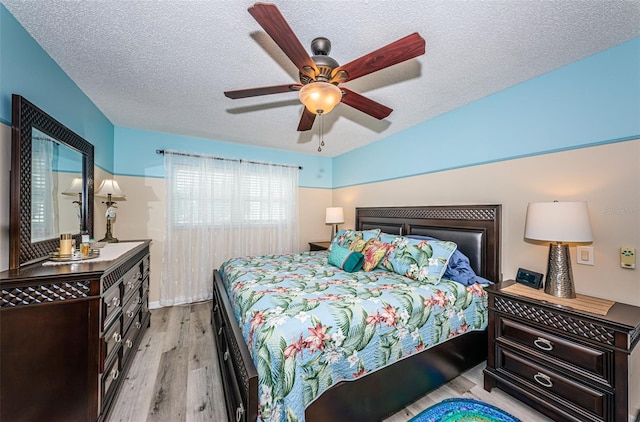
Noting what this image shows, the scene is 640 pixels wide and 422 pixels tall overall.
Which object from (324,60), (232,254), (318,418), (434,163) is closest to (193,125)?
(232,254)

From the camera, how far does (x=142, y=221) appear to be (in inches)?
134

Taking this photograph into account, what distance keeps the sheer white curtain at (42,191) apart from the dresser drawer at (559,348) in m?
3.30

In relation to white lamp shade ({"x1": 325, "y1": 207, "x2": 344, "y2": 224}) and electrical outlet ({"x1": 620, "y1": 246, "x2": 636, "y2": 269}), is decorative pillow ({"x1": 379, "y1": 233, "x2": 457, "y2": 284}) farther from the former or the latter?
white lamp shade ({"x1": 325, "y1": 207, "x2": 344, "y2": 224})

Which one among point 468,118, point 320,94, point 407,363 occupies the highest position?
point 468,118

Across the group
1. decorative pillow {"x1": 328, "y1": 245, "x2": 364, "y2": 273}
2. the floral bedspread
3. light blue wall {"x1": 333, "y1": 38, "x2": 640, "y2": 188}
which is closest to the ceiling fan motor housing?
the floral bedspread

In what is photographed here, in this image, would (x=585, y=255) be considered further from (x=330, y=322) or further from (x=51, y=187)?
(x=51, y=187)

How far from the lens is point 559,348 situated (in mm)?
1608

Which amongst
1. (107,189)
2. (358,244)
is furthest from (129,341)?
(358,244)

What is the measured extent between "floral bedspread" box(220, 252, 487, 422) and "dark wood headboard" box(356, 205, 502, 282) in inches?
14.4

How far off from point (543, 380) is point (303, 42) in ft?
9.05

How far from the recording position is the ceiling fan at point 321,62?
3.83 feet

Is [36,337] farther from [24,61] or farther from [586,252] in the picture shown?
[586,252]

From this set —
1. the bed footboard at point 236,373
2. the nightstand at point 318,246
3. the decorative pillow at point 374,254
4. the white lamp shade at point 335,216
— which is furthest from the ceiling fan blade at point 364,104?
the nightstand at point 318,246

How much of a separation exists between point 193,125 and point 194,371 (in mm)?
2739
